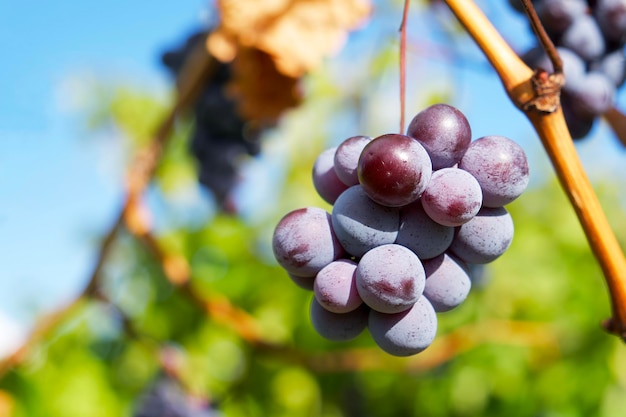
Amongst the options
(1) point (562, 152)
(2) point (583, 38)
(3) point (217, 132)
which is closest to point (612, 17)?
(2) point (583, 38)

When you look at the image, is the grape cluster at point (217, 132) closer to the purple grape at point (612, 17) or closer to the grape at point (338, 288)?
the purple grape at point (612, 17)

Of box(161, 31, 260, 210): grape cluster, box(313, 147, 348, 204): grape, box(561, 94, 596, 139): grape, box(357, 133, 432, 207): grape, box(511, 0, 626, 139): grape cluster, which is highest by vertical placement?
box(161, 31, 260, 210): grape cluster

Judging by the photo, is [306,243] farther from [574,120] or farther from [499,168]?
[574,120]

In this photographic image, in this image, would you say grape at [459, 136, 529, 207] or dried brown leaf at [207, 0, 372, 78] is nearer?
grape at [459, 136, 529, 207]

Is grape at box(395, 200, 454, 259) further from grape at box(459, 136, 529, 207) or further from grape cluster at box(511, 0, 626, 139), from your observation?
grape cluster at box(511, 0, 626, 139)

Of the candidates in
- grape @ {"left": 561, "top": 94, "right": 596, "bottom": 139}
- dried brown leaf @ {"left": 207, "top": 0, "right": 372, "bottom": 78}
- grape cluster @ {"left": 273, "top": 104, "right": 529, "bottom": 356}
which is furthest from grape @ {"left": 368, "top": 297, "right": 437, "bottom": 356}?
dried brown leaf @ {"left": 207, "top": 0, "right": 372, "bottom": 78}

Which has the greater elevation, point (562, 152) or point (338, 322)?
point (562, 152)
